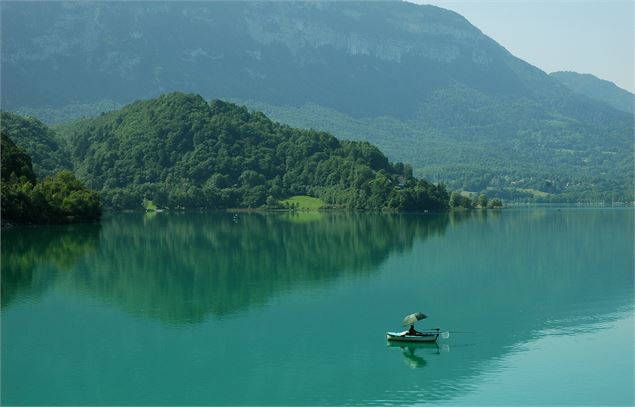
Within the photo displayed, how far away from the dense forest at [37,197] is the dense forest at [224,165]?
60154mm

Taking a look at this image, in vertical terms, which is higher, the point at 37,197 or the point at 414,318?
the point at 37,197

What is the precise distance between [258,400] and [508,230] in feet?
255

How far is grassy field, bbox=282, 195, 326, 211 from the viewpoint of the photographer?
16675 cm

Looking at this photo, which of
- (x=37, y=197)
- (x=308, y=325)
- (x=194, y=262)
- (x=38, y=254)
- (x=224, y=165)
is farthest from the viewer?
(x=224, y=165)

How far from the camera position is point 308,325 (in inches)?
1342

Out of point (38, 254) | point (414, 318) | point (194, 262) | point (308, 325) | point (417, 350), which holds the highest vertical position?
point (38, 254)

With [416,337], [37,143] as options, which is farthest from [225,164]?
[416,337]

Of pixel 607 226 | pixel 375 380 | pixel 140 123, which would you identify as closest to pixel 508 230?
pixel 607 226

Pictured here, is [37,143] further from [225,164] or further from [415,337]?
[415,337]

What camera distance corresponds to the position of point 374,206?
15725 centimetres

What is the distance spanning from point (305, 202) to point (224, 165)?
2136 cm

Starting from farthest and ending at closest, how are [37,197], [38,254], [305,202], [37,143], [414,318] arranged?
[37,143]
[305,202]
[37,197]
[38,254]
[414,318]

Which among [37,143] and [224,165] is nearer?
[37,143]

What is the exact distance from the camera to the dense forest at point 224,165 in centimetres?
16238
